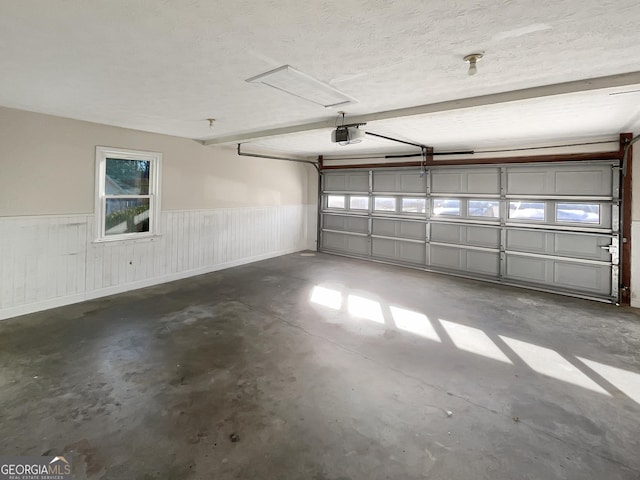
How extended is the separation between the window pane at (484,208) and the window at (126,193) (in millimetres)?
5604

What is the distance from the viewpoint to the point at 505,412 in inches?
93.5

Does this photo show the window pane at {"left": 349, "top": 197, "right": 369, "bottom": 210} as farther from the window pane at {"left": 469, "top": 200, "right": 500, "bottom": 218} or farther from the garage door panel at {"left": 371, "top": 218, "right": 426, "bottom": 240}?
the window pane at {"left": 469, "top": 200, "right": 500, "bottom": 218}

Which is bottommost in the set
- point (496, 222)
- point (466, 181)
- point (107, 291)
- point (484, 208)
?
point (107, 291)

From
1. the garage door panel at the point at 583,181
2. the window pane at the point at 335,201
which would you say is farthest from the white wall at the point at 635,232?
the window pane at the point at 335,201

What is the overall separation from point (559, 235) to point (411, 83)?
416 cm

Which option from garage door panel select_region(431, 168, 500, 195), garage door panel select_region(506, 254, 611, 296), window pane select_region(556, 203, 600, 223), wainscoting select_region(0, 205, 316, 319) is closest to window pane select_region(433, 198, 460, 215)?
garage door panel select_region(431, 168, 500, 195)

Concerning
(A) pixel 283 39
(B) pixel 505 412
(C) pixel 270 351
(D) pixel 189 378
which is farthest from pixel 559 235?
(D) pixel 189 378

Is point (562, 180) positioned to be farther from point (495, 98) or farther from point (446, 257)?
point (495, 98)

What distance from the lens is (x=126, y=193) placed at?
5.15 m

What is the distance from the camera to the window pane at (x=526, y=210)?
5.51m

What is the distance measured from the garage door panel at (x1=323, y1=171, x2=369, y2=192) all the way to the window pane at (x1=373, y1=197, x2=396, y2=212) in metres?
0.37

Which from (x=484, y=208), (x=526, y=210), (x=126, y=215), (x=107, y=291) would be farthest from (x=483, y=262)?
(x=107, y=291)

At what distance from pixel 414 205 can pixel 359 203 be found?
4.54ft

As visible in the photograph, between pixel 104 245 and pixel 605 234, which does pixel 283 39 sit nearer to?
pixel 104 245
